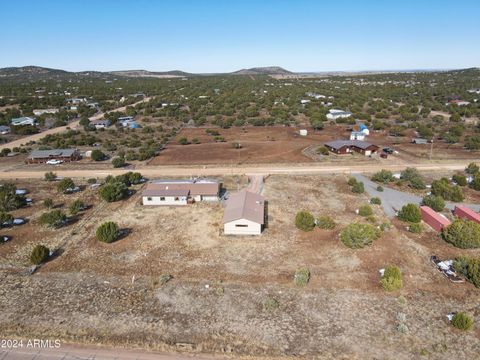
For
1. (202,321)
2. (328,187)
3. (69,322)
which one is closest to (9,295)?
(69,322)

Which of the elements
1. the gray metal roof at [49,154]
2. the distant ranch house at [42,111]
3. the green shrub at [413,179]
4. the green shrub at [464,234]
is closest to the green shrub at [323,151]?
the green shrub at [413,179]

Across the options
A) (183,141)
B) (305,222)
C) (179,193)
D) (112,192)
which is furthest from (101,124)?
(305,222)

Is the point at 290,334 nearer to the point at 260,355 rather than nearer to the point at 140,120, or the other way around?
the point at 260,355

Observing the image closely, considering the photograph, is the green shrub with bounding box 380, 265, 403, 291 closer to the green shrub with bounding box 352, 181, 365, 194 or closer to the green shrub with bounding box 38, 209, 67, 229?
the green shrub with bounding box 352, 181, 365, 194

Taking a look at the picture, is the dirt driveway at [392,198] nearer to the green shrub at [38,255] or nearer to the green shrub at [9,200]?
the green shrub at [38,255]

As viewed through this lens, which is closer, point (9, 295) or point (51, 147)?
point (9, 295)
